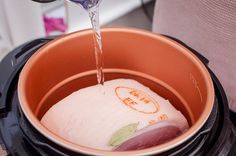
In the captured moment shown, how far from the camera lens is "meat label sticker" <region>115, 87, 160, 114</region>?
601 millimetres

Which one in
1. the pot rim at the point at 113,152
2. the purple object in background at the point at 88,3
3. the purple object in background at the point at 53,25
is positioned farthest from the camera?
the purple object in background at the point at 53,25

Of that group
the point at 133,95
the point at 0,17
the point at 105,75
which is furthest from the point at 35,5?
the point at 133,95

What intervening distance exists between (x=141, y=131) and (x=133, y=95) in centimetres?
10

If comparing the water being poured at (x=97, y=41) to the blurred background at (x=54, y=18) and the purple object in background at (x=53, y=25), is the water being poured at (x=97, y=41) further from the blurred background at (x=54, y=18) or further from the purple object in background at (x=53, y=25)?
the purple object in background at (x=53, y=25)

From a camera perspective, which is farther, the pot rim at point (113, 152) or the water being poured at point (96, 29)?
the water being poured at point (96, 29)

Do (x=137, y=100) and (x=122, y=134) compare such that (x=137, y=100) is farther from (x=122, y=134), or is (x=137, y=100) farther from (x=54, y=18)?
(x=54, y=18)

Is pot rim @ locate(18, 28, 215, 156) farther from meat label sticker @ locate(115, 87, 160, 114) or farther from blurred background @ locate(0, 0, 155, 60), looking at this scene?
blurred background @ locate(0, 0, 155, 60)

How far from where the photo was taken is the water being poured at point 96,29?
558mm

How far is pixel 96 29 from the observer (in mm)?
594

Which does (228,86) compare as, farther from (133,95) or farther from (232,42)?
(133,95)

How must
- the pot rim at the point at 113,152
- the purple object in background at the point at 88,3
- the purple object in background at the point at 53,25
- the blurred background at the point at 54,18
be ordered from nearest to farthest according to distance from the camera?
1. the pot rim at the point at 113,152
2. the purple object in background at the point at 88,3
3. the blurred background at the point at 54,18
4. the purple object in background at the point at 53,25

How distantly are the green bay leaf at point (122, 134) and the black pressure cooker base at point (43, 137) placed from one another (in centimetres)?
10

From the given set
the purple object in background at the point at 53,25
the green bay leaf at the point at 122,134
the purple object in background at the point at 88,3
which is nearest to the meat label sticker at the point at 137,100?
the green bay leaf at the point at 122,134

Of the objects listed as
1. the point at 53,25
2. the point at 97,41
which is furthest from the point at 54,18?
the point at 97,41
